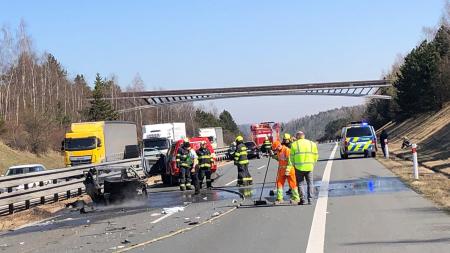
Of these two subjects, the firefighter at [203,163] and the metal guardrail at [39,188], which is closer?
the metal guardrail at [39,188]

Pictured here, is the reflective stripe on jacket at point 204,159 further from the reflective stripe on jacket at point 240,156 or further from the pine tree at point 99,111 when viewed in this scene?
the pine tree at point 99,111

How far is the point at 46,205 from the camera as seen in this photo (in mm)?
17281

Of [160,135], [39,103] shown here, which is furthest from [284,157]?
[39,103]

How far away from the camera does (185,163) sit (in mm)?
20016

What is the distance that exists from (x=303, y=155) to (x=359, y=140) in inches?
817

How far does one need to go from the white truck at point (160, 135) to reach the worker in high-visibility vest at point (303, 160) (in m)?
24.3

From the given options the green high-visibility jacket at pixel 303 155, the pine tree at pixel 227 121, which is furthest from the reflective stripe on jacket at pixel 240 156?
the pine tree at pixel 227 121

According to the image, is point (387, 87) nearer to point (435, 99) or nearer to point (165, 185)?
point (435, 99)

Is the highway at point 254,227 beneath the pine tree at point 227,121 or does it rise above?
beneath

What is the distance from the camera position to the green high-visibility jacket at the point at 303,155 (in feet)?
45.4

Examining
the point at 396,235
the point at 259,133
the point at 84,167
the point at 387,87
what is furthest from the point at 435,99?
the point at 396,235

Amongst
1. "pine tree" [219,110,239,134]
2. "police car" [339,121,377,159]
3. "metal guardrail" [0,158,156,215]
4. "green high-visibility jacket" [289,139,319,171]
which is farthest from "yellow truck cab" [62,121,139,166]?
"pine tree" [219,110,239,134]

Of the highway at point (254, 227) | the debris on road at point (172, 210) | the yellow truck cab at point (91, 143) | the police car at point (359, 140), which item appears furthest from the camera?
the yellow truck cab at point (91, 143)

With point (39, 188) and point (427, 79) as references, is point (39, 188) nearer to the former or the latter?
point (39, 188)
